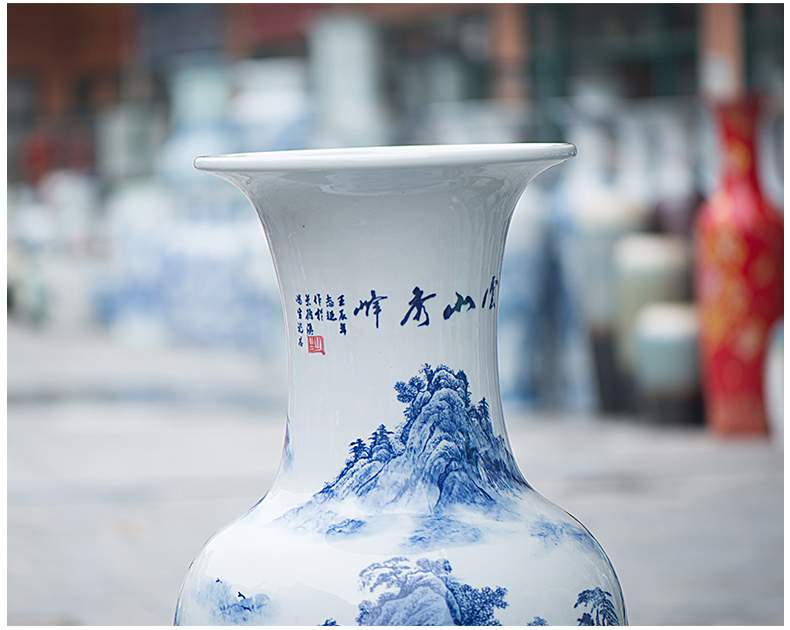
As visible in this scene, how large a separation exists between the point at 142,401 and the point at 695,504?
7.51ft

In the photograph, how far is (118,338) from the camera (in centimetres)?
612

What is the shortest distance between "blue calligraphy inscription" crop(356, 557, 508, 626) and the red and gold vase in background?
2477 millimetres

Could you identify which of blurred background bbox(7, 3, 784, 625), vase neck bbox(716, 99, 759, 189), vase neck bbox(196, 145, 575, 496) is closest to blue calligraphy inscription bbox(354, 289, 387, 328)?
vase neck bbox(196, 145, 575, 496)

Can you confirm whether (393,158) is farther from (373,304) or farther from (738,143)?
(738,143)

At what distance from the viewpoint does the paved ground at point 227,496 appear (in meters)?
2.03

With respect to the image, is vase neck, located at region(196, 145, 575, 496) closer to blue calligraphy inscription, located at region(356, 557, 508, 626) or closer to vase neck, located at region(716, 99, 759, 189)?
blue calligraphy inscription, located at region(356, 557, 508, 626)

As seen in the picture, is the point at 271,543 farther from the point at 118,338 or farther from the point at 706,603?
the point at 118,338

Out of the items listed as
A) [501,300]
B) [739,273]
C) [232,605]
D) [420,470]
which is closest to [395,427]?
[420,470]

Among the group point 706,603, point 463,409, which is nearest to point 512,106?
point 706,603

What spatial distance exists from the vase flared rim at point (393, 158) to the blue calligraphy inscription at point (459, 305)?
0.09 metres

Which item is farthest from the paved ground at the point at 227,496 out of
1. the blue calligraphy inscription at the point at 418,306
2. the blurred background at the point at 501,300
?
the blue calligraphy inscription at the point at 418,306

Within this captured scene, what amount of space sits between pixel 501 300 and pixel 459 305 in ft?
9.06

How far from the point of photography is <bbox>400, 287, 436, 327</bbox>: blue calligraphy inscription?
0.71 metres

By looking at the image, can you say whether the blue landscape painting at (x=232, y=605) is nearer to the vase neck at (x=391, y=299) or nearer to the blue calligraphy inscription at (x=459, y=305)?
the vase neck at (x=391, y=299)
